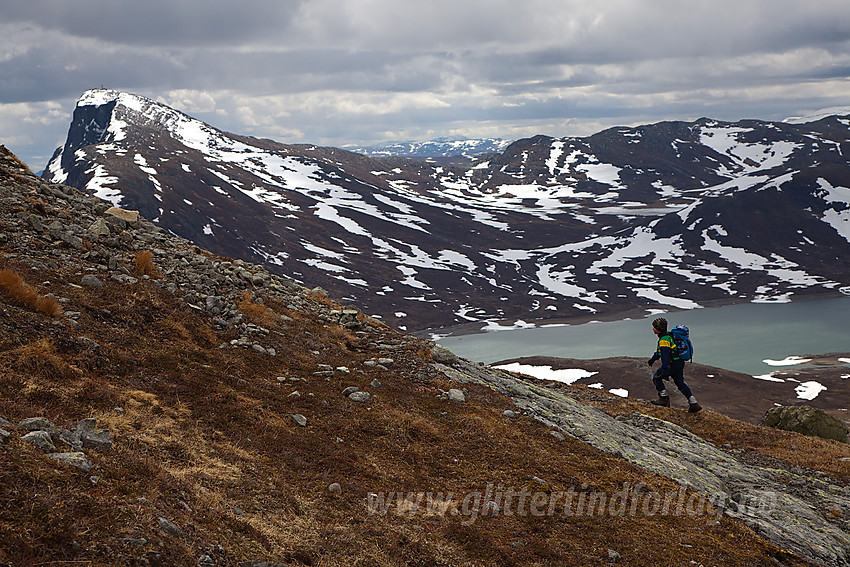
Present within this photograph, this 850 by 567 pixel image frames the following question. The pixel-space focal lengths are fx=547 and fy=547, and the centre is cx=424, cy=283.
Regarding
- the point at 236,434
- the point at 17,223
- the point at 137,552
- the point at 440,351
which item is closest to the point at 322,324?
the point at 440,351

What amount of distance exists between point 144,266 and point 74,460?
11.3 m

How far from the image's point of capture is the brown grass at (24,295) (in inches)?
512

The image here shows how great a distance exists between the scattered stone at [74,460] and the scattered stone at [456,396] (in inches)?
397

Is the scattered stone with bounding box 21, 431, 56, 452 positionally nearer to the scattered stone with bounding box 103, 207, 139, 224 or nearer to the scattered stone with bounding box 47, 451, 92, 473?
the scattered stone with bounding box 47, 451, 92, 473

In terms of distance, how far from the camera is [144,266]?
18.0 m

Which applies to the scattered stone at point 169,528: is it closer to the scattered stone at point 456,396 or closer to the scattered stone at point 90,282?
the scattered stone at point 456,396

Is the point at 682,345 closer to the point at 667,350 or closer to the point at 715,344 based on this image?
the point at 667,350

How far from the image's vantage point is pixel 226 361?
1468cm

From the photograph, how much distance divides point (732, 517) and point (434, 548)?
836cm

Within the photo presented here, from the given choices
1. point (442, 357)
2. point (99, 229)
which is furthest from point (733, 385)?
point (99, 229)

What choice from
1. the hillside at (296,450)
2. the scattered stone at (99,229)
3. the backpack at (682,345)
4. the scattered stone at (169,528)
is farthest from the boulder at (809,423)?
the scattered stone at (99,229)

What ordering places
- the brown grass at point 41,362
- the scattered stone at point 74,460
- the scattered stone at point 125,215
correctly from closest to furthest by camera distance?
the scattered stone at point 74,460, the brown grass at point 41,362, the scattered stone at point 125,215

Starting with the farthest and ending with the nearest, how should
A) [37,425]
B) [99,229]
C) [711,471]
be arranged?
1. [99,229]
2. [711,471]
3. [37,425]

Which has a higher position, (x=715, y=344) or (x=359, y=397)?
(x=359, y=397)
